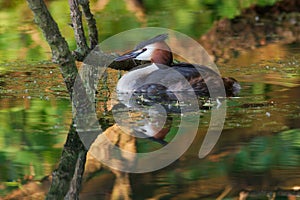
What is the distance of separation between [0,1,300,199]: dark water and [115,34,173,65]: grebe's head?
1.60ft

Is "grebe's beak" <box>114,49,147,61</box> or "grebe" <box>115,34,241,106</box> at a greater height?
"grebe's beak" <box>114,49,147,61</box>

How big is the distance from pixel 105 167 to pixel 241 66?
3601mm

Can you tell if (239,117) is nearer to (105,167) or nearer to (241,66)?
(105,167)

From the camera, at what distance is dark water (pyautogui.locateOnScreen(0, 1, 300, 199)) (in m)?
4.46

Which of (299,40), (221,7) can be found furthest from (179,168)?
(221,7)

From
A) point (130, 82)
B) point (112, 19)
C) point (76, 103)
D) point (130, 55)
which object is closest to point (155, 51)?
point (130, 55)

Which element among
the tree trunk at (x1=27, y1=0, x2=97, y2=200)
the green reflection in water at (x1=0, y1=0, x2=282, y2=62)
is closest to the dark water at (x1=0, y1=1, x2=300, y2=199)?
the tree trunk at (x1=27, y1=0, x2=97, y2=200)

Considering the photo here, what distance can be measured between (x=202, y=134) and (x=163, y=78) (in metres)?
1.52

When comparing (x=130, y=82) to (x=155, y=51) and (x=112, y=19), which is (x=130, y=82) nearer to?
(x=155, y=51)

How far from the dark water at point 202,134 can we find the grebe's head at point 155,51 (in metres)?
0.49

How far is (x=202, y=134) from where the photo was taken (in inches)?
218

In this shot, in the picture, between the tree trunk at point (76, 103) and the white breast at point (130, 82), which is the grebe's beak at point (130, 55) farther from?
the tree trunk at point (76, 103)

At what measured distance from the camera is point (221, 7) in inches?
494

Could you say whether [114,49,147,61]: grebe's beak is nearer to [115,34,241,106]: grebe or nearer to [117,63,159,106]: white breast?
[115,34,241,106]: grebe
